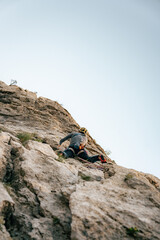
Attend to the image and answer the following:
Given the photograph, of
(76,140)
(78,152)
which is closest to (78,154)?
(78,152)

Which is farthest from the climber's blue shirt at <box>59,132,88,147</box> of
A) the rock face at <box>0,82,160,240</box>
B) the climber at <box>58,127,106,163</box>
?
the rock face at <box>0,82,160,240</box>

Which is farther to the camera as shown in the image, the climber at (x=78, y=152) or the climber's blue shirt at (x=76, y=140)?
the climber's blue shirt at (x=76, y=140)

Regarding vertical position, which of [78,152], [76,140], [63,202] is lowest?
[63,202]

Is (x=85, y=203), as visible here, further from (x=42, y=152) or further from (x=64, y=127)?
(x=64, y=127)

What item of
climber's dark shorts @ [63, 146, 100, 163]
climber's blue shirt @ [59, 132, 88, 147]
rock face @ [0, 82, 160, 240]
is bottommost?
rock face @ [0, 82, 160, 240]

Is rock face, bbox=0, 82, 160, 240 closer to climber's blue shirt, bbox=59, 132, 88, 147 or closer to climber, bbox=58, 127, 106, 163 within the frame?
climber, bbox=58, 127, 106, 163

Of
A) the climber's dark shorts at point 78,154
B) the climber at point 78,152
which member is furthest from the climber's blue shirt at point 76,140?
the climber's dark shorts at point 78,154

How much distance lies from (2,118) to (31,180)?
33.0 ft

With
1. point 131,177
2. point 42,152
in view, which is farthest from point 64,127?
point 131,177

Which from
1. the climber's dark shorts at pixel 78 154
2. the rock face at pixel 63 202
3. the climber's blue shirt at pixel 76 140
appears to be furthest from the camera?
the climber's blue shirt at pixel 76 140

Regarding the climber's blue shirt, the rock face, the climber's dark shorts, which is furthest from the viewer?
the climber's blue shirt

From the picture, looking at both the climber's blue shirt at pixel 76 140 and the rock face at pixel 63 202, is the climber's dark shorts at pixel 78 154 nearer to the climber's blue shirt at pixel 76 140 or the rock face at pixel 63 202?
the climber's blue shirt at pixel 76 140

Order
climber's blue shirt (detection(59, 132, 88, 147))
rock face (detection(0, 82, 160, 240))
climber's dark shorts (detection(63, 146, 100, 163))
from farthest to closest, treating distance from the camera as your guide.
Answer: climber's blue shirt (detection(59, 132, 88, 147)), climber's dark shorts (detection(63, 146, 100, 163)), rock face (detection(0, 82, 160, 240))

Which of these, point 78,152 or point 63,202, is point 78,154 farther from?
point 63,202
